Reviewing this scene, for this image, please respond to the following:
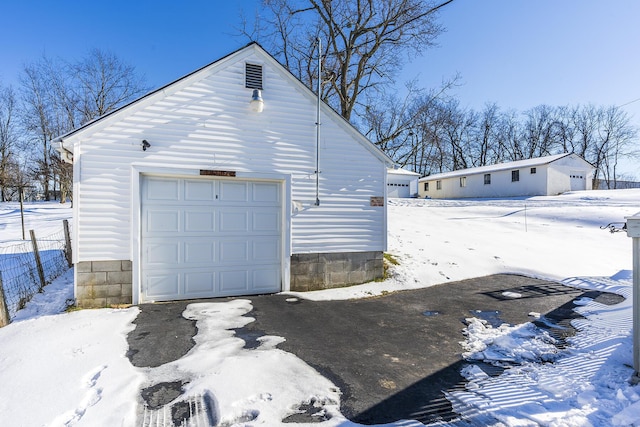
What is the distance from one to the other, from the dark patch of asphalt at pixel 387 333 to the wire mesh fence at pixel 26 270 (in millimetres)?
2425

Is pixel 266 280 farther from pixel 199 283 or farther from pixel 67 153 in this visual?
pixel 67 153

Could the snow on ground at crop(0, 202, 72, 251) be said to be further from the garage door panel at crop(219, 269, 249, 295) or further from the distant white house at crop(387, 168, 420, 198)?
the distant white house at crop(387, 168, 420, 198)

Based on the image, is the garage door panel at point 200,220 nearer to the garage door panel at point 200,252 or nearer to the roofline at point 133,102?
the garage door panel at point 200,252

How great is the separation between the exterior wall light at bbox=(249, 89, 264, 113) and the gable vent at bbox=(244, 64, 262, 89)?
0.27 metres

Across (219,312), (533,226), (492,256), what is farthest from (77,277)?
(533,226)

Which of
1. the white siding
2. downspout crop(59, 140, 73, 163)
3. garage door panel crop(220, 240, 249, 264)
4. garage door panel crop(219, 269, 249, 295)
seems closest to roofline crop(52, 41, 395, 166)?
downspout crop(59, 140, 73, 163)

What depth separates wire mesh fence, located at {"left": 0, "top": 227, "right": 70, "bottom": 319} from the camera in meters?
5.56

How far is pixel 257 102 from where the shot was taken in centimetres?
594

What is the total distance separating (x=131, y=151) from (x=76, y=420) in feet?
14.3

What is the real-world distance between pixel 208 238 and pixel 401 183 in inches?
1009

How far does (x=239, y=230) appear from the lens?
6.17 metres

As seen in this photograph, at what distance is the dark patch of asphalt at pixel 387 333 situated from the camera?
281 centimetres

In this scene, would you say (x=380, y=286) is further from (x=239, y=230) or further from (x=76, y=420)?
(x=76, y=420)

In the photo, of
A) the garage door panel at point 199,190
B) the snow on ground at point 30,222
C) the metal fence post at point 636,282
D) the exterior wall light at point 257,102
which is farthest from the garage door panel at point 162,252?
the snow on ground at point 30,222
